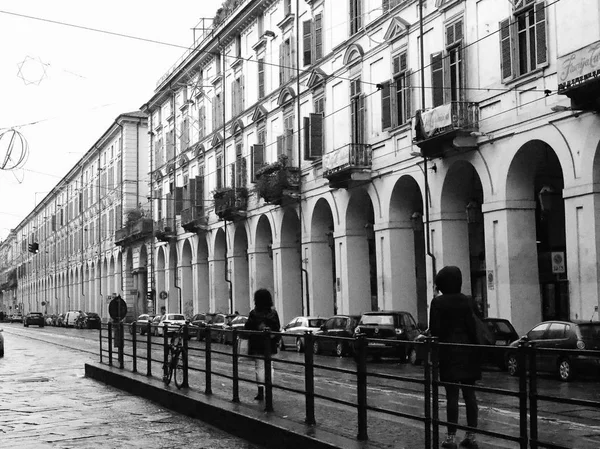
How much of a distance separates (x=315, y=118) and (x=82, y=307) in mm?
59696

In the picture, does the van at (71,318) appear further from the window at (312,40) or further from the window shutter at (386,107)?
the window shutter at (386,107)

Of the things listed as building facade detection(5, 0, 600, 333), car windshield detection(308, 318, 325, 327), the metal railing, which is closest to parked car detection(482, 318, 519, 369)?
building facade detection(5, 0, 600, 333)

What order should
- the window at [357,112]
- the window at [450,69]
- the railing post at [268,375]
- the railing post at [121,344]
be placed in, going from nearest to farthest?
1. the railing post at [268,375]
2. the railing post at [121,344]
3. the window at [450,69]
4. the window at [357,112]

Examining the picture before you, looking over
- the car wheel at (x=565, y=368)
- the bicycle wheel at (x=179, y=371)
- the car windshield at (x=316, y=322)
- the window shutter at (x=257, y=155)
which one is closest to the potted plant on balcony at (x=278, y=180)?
the window shutter at (x=257, y=155)

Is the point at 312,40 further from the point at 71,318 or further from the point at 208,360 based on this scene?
the point at 71,318

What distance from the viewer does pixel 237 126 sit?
154 feet

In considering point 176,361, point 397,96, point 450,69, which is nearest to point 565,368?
point 176,361

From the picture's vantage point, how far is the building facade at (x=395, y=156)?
23.6m

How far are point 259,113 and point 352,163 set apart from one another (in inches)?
A: 473

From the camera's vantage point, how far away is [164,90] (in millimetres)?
60156

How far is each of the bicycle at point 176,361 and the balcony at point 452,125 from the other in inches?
516

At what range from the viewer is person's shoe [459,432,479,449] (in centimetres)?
776

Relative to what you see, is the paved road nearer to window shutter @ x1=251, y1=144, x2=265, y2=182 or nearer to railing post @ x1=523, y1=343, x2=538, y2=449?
railing post @ x1=523, y1=343, x2=538, y2=449

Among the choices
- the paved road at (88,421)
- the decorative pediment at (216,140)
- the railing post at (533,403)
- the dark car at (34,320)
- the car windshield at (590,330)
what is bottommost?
the dark car at (34,320)
